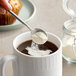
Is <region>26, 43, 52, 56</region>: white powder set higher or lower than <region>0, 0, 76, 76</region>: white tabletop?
higher

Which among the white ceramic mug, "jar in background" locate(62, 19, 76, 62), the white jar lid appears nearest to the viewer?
the white ceramic mug

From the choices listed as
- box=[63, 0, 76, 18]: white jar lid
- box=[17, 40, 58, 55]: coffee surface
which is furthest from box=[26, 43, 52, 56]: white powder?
box=[63, 0, 76, 18]: white jar lid

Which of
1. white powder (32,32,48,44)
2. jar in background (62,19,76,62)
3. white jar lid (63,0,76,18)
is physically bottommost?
jar in background (62,19,76,62)

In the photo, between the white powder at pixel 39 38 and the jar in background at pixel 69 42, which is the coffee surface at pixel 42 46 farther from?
the jar in background at pixel 69 42

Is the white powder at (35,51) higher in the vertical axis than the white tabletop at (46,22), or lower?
higher

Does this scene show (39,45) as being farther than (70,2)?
No

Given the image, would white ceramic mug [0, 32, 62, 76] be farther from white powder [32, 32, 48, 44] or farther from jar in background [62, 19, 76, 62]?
jar in background [62, 19, 76, 62]

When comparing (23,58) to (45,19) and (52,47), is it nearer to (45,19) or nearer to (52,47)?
(52,47)

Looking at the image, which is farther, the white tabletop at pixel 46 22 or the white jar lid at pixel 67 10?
the white jar lid at pixel 67 10

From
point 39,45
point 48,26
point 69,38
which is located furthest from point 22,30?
A: point 39,45

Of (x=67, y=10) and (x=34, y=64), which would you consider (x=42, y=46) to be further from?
(x=67, y=10)

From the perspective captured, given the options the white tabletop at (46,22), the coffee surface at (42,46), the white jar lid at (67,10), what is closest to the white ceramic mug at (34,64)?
the coffee surface at (42,46)
